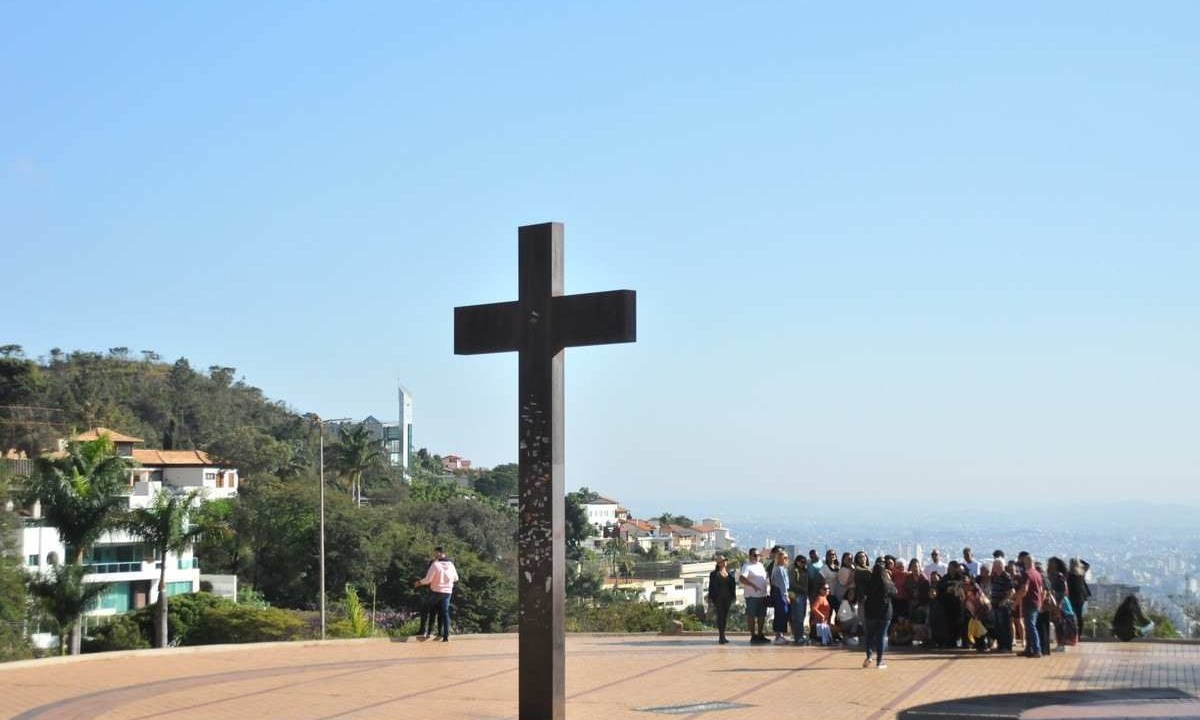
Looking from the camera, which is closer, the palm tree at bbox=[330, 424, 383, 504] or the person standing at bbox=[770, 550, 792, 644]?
the person standing at bbox=[770, 550, 792, 644]

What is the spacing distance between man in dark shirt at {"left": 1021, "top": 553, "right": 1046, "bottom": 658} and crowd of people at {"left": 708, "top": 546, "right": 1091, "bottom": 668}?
0.01 meters

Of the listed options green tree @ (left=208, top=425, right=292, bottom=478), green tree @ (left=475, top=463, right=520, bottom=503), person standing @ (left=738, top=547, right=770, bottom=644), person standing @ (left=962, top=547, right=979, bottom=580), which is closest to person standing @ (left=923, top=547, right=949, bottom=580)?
person standing @ (left=962, top=547, right=979, bottom=580)

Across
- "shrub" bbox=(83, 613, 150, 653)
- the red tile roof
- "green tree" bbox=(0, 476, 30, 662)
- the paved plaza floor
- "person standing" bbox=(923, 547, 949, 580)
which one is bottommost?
"shrub" bbox=(83, 613, 150, 653)

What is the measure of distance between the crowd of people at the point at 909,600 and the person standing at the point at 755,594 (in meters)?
0.02

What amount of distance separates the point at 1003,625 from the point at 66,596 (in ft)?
132

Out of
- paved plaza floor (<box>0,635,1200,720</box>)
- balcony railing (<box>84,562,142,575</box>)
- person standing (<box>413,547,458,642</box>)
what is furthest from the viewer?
balcony railing (<box>84,562,142,575</box>)

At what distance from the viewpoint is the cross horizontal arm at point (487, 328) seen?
39.9 feet

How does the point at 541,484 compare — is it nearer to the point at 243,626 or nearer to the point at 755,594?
the point at 755,594

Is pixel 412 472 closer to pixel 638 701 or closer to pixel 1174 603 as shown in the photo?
pixel 1174 603

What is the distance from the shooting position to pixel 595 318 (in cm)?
1167

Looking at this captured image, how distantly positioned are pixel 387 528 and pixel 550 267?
235 feet

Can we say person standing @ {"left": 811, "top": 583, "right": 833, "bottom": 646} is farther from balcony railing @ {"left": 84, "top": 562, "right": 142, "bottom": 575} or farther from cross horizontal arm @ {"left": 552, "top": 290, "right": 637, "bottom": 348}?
balcony railing @ {"left": 84, "top": 562, "right": 142, "bottom": 575}

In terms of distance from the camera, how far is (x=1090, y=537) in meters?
125

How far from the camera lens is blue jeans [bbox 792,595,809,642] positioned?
2102cm
